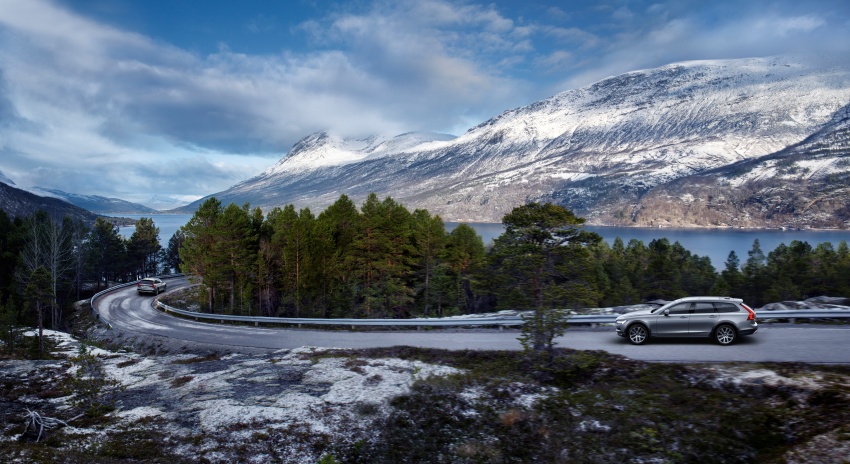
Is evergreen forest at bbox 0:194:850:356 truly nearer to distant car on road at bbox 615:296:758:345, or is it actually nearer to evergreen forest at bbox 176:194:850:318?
evergreen forest at bbox 176:194:850:318

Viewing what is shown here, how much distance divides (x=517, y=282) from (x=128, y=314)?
36531 mm

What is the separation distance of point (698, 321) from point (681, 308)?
0.59 m

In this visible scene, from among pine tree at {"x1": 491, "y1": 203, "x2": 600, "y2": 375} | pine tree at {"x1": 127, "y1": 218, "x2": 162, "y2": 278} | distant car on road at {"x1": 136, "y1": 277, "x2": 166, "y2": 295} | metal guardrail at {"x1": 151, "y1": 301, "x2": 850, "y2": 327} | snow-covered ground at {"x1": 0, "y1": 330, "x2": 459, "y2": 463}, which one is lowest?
snow-covered ground at {"x1": 0, "y1": 330, "x2": 459, "y2": 463}

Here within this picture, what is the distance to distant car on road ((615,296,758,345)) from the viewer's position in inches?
500

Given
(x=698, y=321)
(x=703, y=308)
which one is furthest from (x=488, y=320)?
(x=703, y=308)

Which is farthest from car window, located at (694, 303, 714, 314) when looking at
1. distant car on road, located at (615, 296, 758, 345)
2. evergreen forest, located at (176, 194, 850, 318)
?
evergreen forest, located at (176, 194, 850, 318)

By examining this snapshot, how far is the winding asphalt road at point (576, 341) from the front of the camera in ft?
37.8

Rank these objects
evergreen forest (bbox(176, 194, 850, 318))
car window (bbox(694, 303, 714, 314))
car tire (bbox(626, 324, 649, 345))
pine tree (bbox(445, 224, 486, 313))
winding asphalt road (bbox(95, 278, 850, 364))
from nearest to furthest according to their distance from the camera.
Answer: winding asphalt road (bbox(95, 278, 850, 364)) < car window (bbox(694, 303, 714, 314)) < car tire (bbox(626, 324, 649, 345)) < evergreen forest (bbox(176, 194, 850, 318)) < pine tree (bbox(445, 224, 486, 313))

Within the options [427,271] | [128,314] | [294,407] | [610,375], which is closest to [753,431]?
[610,375]

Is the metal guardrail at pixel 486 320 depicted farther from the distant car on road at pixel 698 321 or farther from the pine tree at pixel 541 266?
the distant car on road at pixel 698 321

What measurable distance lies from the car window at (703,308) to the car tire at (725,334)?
56 centimetres

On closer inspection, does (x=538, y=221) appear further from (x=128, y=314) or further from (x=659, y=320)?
(x=128, y=314)

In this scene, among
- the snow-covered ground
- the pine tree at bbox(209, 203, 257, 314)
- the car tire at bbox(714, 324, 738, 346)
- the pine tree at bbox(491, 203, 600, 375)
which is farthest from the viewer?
the pine tree at bbox(209, 203, 257, 314)

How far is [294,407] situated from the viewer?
9523 mm
